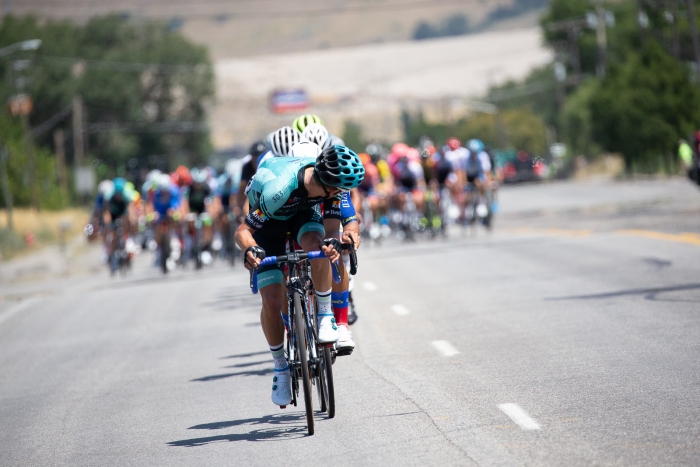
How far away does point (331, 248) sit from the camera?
805 cm

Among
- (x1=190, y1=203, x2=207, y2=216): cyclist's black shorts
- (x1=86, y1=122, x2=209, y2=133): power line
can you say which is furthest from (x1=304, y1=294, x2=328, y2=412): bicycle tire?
(x1=86, y1=122, x2=209, y2=133): power line

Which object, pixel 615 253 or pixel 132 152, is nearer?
pixel 615 253

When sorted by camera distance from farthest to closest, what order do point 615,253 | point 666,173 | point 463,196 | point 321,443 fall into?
point 666,173
point 463,196
point 615,253
point 321,443

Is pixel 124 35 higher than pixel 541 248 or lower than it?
higher

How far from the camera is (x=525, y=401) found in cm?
824

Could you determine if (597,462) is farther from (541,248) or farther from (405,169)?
(405,169)

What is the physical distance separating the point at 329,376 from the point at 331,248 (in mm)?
829

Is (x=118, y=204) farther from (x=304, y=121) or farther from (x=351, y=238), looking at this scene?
(x=351, y=238)

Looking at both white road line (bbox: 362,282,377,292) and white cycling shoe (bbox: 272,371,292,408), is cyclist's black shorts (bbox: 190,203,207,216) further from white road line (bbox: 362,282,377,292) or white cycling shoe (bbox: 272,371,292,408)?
white cycling shoe (bbox: 272,371,292,408)

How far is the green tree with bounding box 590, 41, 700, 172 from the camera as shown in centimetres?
5256

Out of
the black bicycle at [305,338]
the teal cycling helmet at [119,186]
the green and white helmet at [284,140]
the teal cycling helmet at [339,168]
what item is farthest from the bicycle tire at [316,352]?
the teal cycling helmet at [119,186]

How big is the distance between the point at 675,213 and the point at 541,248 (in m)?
7.00

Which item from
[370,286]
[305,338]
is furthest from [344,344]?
[370,286]

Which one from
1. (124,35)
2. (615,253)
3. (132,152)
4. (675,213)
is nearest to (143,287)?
(615,253)
